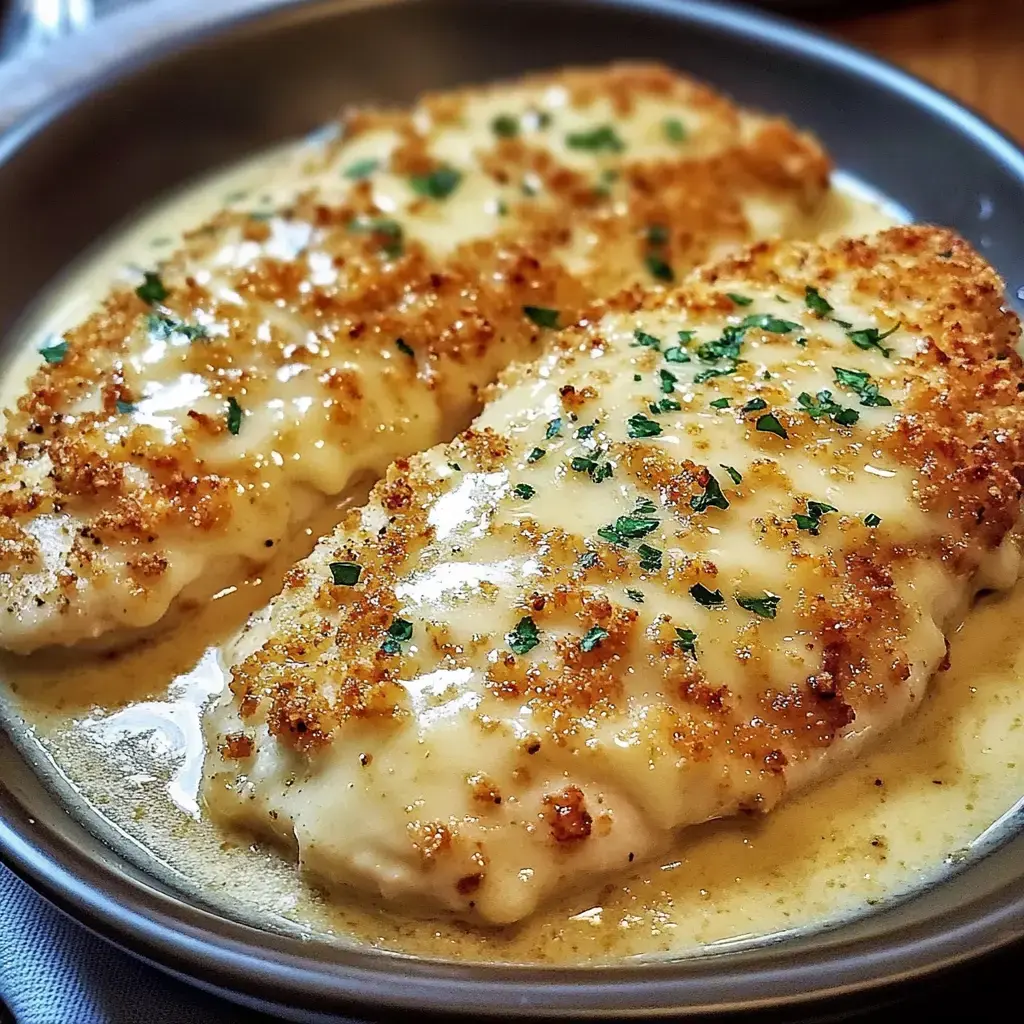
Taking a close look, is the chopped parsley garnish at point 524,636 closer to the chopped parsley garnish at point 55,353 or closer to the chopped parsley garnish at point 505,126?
the chopped parsley garnish at point 55,353

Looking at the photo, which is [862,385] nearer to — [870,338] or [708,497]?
[870,338]

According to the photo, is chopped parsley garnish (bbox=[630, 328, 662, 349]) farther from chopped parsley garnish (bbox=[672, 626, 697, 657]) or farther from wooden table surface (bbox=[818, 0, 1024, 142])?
wooden table surface (bbox=[818, 0, 1024, 142])

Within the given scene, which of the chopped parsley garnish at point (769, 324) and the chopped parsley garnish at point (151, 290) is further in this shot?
the chopped parsley garnish at point (151, 290)

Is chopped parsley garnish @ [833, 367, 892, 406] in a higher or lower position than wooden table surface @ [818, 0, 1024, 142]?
lower

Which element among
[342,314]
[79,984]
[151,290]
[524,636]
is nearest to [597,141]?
[342,314]

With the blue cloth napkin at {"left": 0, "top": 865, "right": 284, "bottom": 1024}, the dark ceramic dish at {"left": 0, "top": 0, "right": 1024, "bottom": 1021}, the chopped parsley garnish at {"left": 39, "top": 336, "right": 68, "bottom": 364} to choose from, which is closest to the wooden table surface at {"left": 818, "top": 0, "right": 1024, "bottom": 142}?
the dark ceramic dish at {"left": 0, "top": 0, "right": 1024, "bottom": 1021}

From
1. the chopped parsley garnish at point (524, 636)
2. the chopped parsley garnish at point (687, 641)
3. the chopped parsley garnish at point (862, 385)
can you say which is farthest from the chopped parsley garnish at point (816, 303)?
the chopped parsley garnish at point (524, 636)
